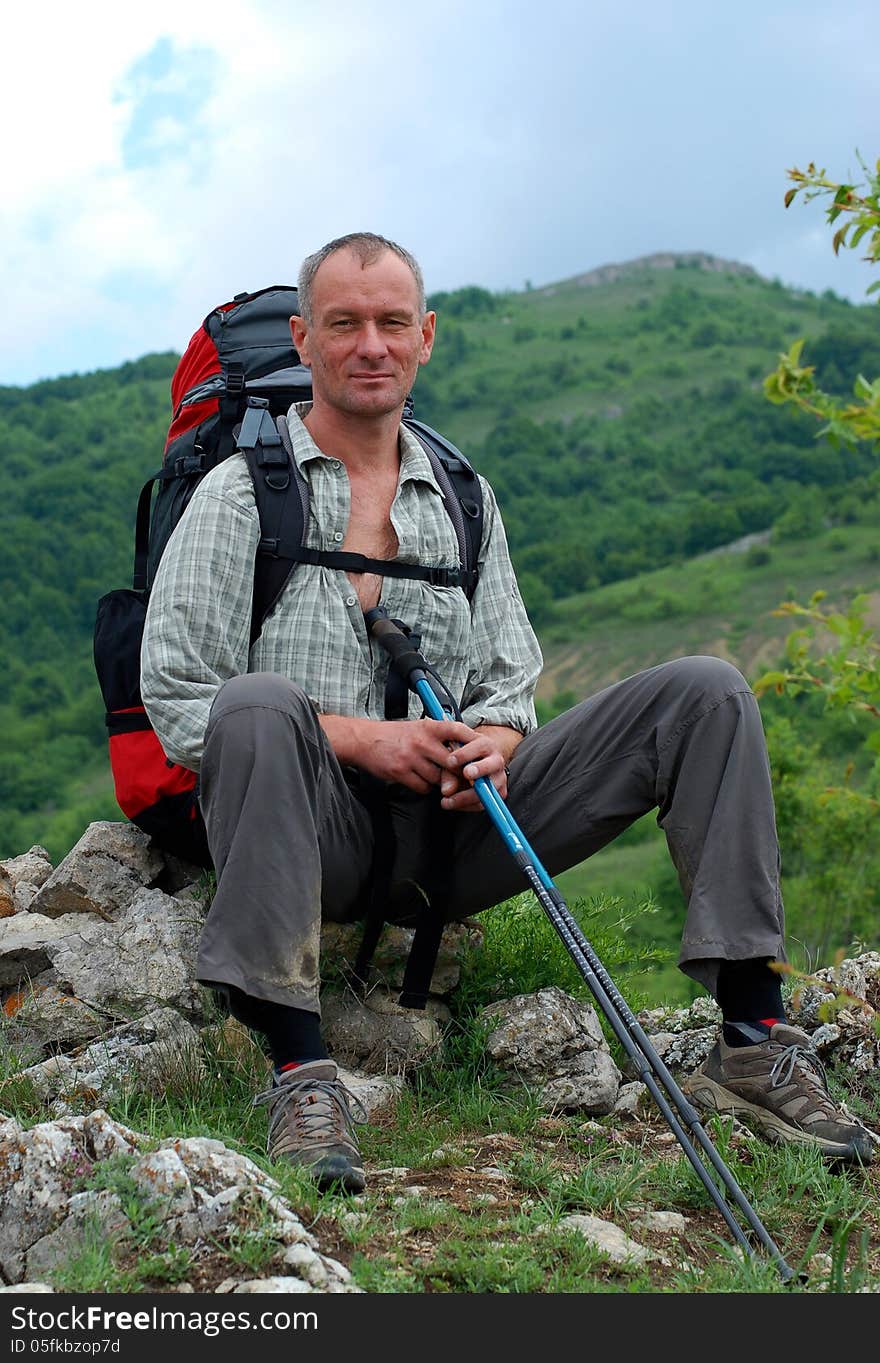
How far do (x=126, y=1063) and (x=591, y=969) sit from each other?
1.43 meters

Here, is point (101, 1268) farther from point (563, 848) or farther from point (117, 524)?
point (117, 524)

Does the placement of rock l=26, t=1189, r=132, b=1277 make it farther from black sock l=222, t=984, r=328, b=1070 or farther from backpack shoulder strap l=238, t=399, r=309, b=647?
backpack shoulder strap l=238, t=399, r=309, b=647

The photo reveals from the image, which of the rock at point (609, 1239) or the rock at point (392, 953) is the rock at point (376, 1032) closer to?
the rock at point (392, 953)

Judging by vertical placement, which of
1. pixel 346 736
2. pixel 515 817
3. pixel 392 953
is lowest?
pixel 392 953

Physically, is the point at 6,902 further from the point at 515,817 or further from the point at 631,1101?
the point at 631,1101

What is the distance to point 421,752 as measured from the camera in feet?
14.1

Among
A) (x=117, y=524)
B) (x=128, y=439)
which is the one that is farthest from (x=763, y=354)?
(x=117, y=524)

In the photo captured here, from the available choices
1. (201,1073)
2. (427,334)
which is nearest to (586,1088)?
(201,1073)

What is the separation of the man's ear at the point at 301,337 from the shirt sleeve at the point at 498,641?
0.76 metres

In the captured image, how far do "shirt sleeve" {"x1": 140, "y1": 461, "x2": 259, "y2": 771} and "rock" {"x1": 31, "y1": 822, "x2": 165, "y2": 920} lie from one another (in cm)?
99

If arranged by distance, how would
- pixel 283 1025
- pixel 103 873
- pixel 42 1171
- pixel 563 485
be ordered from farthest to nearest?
pixel 563 485 → pixel 103 873 → pixel 283 1025 → pixel 42 1171

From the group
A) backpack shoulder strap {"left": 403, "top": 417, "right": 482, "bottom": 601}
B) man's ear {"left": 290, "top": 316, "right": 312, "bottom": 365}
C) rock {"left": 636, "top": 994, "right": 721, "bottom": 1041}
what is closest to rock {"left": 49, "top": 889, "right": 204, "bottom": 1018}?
backpack shoulder strap {"left": 403, "top": 417, "right": 482, "bottom": 601}

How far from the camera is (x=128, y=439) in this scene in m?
108

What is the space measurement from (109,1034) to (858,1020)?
97.3 inches
